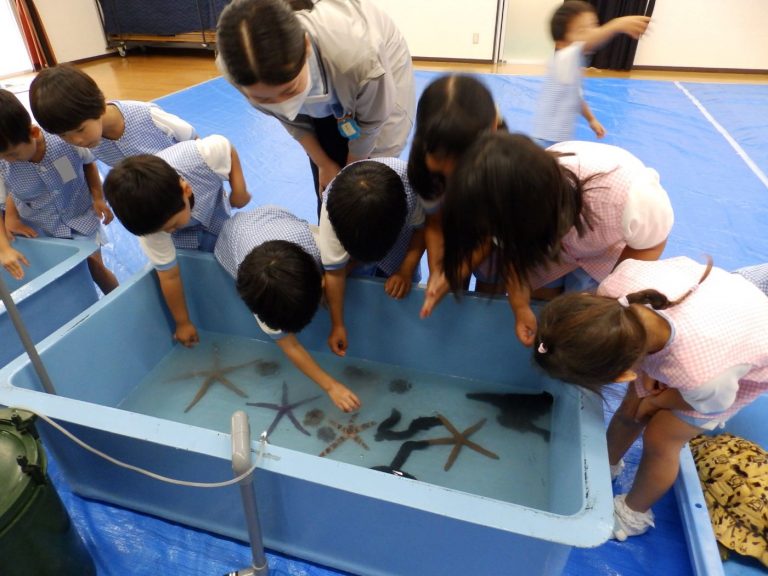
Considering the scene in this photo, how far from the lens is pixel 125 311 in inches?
50.3

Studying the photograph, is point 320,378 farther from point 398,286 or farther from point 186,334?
point 186,334

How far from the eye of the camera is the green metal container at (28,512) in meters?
0.75

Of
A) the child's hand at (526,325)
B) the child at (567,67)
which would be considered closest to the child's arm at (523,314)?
the child's hand at (526,325)

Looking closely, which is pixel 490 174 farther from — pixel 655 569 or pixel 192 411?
pixel 192 411

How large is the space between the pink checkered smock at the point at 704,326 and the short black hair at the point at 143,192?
936 millimetres

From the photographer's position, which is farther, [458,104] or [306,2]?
[306,2]

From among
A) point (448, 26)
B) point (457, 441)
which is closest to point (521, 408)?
point (457, 441)

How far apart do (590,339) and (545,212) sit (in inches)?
8.7

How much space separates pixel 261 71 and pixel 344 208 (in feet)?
0.93

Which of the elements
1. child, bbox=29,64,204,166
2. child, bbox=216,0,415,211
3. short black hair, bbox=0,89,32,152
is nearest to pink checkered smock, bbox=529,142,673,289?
child, bbox=216,0,415,211

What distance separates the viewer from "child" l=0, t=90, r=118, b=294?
1.37m

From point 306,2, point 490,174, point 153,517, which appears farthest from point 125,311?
point 490,174

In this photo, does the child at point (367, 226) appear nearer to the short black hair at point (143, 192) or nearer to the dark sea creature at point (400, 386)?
the dark sea creature at point (400, 386)

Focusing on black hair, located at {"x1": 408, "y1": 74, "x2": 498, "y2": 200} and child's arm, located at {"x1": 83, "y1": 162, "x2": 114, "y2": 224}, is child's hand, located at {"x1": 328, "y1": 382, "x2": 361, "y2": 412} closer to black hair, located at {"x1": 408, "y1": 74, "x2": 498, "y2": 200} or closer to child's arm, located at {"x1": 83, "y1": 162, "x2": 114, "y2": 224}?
black hair, located at {"x1": 408, "y1": 74, "x2": 498, "y2": 200}
